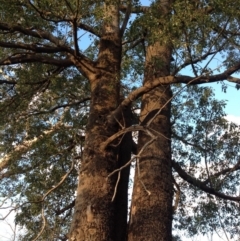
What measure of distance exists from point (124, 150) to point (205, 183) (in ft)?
4.80

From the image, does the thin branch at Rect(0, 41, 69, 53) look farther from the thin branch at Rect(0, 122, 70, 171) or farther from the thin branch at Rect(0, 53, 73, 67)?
the thin branch at Rect(0, 122, 70, 171)

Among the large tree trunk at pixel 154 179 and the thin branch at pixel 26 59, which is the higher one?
the thin branch at pixel 26 59

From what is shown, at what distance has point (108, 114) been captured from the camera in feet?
18.0

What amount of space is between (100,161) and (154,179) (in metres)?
0.62

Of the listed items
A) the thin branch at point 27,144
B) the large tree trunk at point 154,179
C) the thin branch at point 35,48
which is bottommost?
the large tree trunk at point 154,179

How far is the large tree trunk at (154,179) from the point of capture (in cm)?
470

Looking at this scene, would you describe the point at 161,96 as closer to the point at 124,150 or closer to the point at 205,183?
the point at 124,150

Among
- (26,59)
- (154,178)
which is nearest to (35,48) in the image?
(26,59)

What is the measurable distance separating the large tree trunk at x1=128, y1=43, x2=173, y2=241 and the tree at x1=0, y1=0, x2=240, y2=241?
0.01 metres

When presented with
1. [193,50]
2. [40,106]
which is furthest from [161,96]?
[40,106]

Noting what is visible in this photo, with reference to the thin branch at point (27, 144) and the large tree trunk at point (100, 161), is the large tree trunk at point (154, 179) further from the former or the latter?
the thin branch at point (27, 144)

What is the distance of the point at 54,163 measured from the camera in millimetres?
7652

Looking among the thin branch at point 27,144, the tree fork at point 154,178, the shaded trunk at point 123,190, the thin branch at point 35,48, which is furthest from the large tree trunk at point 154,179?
the thin branch at point 27,144

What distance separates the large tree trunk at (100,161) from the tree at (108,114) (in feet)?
0.04
